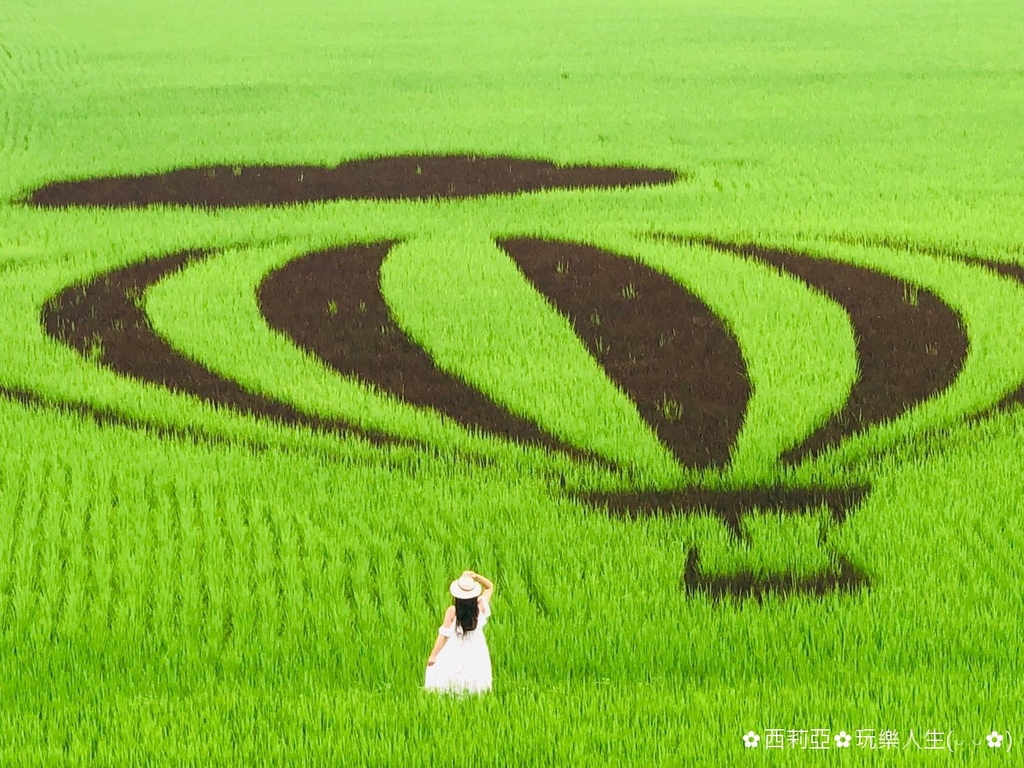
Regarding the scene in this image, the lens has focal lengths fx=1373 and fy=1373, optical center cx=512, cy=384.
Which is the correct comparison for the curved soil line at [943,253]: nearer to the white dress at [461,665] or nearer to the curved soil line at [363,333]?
the curved soil line at [363,333]

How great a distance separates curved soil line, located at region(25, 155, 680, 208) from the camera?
755 inches

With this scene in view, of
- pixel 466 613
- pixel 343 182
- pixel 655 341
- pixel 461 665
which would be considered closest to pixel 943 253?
pixel 655 341

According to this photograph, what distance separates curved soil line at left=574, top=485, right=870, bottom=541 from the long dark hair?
3.01 m

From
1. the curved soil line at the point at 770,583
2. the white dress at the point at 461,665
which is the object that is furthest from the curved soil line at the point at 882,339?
the white dress at the point at 461,665

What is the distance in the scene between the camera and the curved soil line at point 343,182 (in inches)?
755

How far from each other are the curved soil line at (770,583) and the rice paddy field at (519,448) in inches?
1.0

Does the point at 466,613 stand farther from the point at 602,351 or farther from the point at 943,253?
the point at 943,253

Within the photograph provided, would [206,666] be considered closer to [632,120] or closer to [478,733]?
[478,733]

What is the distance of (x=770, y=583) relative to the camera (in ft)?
24.2

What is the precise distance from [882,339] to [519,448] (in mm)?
4109

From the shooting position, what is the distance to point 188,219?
1773 cm

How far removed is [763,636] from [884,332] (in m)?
6.10

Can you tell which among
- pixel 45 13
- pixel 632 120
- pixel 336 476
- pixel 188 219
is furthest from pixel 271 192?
pixel 45 13

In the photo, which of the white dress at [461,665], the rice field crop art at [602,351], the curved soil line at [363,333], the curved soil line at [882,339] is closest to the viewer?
the white dress at [461,665]
